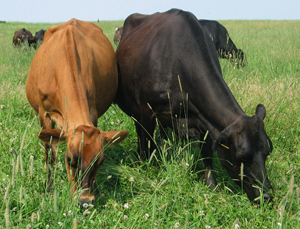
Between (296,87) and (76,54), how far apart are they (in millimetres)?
4174

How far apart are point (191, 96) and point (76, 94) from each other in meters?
1.36

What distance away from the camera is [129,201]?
131 inches

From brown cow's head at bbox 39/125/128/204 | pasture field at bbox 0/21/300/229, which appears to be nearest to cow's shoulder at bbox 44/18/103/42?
pasture field at bbox 0/21/300/229

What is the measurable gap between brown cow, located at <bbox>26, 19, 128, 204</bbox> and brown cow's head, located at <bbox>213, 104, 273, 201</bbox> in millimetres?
1061

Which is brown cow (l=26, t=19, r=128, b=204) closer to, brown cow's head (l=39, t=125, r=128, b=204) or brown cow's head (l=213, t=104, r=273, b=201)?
brown cow's head (l=39, t=125, r=128, b=204)

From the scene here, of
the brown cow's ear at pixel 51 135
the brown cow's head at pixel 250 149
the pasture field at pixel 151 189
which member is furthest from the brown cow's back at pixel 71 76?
the brown cow's head at pixel 250 149

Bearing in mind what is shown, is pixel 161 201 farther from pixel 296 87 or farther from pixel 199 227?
pixel 296 87

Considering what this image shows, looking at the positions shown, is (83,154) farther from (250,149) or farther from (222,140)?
(250,149)

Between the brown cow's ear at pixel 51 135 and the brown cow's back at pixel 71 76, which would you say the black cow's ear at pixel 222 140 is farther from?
the brown cow's ear at pixel 51 135

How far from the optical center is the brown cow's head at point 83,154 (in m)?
2.67

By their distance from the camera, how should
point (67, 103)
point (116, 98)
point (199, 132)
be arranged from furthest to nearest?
point (116, 98), point (199, 132), point (67, 103)

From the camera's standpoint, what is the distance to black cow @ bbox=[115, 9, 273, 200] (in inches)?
124

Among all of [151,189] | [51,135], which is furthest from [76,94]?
[151,189]

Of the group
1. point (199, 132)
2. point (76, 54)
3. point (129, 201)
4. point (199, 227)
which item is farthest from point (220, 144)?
point (76, 54)
